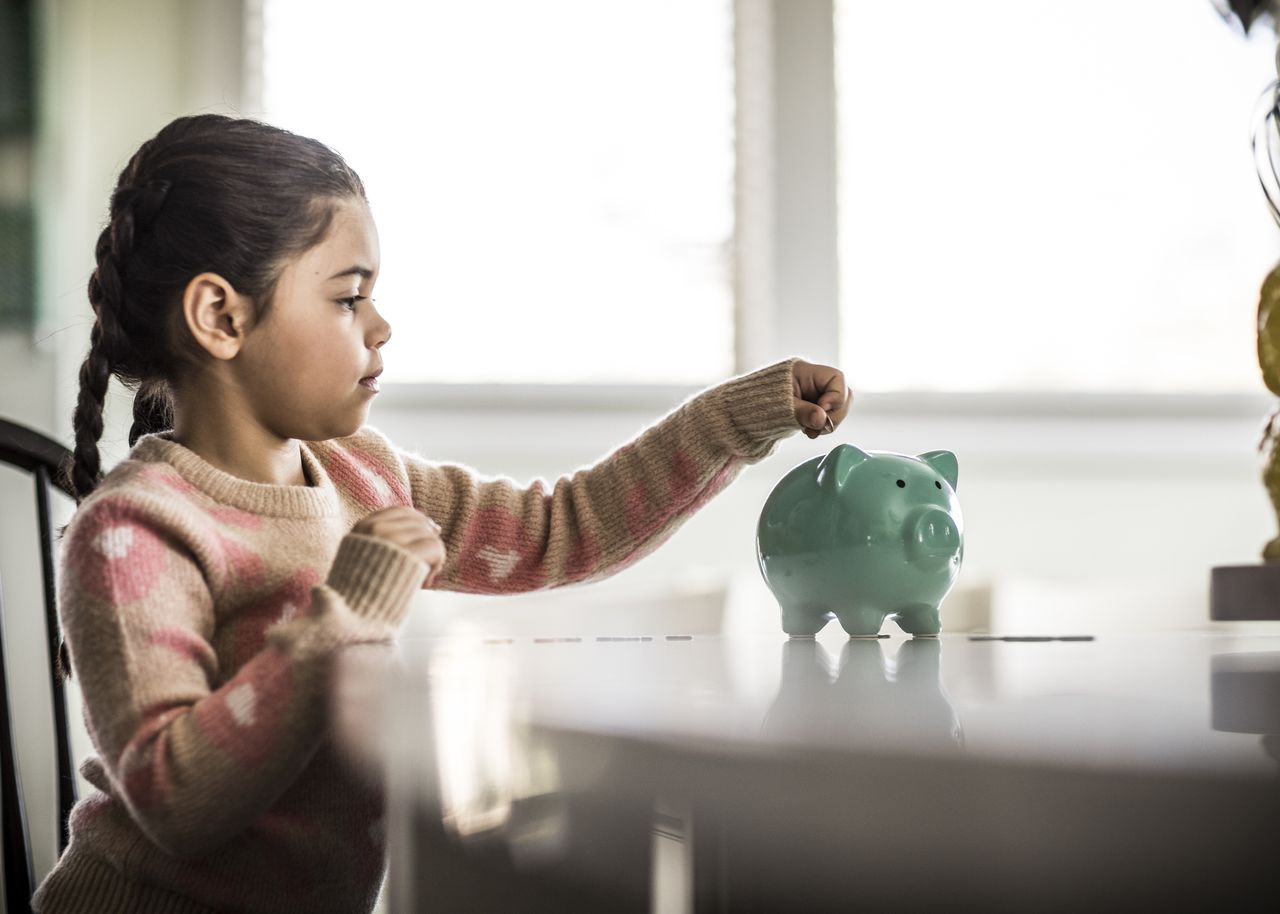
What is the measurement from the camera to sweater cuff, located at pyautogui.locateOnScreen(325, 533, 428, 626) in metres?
0.62

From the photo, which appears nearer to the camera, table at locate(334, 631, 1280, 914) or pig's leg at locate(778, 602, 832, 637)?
table at locate(334, 631, 1280, 914)

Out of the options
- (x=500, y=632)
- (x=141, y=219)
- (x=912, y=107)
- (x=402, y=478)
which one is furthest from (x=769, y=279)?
(x=141, y=219)

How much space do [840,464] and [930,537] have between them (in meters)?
0.07

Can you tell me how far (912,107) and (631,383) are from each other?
77cm

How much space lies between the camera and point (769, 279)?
89.5 inches

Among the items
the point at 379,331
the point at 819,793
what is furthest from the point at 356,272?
the point at 819,793

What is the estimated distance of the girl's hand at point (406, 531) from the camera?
0.65 meters

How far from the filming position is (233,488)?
805mm

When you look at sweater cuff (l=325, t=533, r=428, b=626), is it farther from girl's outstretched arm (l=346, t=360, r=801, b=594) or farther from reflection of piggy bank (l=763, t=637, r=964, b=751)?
girl's outstretched arm (l=346, t=360, r=801, b=594)

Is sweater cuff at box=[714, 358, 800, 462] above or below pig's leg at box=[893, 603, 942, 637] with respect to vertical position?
above

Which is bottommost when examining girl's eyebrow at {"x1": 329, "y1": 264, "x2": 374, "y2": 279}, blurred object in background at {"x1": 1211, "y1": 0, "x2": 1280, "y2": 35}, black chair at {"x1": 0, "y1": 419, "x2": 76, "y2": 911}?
black chair at {"x1": 0, "y1": 419, "x2": 76, "y2": 911}

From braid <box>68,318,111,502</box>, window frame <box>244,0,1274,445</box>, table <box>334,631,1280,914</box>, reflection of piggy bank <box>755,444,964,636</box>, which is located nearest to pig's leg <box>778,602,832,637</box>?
reflection of piggy bank <box>755,444,964,636</box>

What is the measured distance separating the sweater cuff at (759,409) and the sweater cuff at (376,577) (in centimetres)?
38

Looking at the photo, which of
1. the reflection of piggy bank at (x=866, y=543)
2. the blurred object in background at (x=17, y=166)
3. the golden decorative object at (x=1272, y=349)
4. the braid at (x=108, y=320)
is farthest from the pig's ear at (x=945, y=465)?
the blurred object in background at (x=17, y=166)
